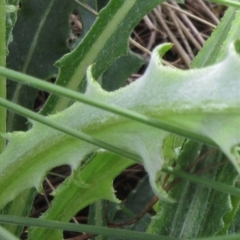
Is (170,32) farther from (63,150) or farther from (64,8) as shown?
(63,150)

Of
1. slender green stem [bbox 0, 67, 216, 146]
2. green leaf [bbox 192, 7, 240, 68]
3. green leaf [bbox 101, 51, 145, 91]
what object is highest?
green leaf [bbox 192, 7, 240, 68]

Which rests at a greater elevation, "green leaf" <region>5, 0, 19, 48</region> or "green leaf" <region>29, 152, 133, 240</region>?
"green leaf" <region>5, 0, 19, 48</region>

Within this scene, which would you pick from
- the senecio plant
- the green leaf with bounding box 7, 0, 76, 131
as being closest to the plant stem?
the senecio plant

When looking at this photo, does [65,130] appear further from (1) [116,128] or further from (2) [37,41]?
(2) [37,41]

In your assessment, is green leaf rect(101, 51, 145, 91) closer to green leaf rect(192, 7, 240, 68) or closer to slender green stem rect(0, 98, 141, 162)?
green leaf rect(192, 7, 240, 68)

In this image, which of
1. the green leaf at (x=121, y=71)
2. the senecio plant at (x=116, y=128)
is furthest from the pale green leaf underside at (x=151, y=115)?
the green leaf at (x=121, y=71)

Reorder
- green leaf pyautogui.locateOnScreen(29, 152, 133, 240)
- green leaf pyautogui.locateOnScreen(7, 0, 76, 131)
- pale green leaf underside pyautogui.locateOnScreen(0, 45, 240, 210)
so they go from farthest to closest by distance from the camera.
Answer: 1. green leaf pyautogui.locateOnScreen(7, 0, 76, 131)
2. green leaf pyautogui.locateOnScreen(29, 152, 133, 240)
3. pale green leaf underside pyautogui.locateOnScreen(0, 45, 240, 210)

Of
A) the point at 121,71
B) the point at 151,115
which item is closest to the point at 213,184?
the point at 151,115

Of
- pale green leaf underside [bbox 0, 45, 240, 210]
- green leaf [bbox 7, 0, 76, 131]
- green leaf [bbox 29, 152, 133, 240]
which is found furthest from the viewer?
green leaf [bbox 7, 0, 76, 131]
